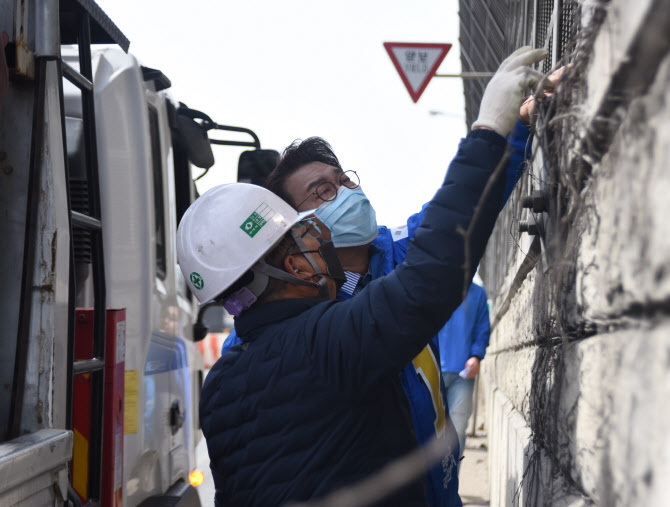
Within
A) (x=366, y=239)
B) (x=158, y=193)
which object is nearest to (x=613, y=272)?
(x=366, y=239)

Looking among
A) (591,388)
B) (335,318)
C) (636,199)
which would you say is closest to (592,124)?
(636,199)

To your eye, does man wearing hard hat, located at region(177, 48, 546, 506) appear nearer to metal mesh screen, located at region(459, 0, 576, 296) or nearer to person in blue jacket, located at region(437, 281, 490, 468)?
metal mesh screen, located at region(459, 0, 576, 296)

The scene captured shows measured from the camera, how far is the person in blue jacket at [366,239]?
2.24 m

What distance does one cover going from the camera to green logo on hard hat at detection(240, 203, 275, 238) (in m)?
2.18

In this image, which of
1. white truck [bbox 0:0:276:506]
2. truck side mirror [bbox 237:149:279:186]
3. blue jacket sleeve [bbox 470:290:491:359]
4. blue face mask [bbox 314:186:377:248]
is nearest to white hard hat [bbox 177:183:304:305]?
white truck [bbox 0:0:276:506]

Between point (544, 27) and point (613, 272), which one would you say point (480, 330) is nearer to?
point (544, 27)

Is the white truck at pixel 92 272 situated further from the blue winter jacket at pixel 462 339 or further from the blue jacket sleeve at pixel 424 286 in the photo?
the blue winter jacket at pixel 462 339

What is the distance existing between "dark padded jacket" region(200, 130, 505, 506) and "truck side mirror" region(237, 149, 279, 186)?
2.14 meters

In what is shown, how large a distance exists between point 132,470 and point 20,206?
162 cm

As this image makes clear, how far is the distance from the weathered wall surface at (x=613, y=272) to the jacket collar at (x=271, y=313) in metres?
0.64

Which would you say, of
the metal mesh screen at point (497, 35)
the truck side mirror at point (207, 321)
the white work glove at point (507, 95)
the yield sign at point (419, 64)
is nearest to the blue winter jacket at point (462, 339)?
the metal mesh screen at point (497, 35)

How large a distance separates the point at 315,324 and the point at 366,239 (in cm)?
98

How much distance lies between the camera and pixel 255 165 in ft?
13.9

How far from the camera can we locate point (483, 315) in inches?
273
